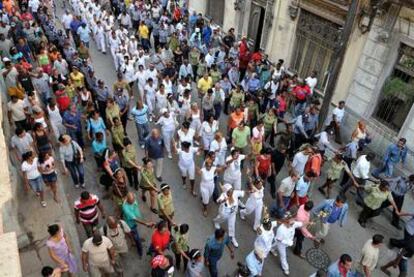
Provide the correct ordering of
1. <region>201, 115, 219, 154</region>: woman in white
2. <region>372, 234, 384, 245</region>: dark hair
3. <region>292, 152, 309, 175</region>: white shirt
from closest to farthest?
<region>372, 234, 384, 245</region>: dark hair → <region>292, 152, 309, 175</region>: white shirt → <region>201, 115, 219, 154</region>: woman in white

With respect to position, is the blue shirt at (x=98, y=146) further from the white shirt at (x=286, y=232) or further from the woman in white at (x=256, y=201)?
the white shirt at (x=286, y=232)

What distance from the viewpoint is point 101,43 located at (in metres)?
Answer: 15.5

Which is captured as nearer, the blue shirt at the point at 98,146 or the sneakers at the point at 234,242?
the sneakers at the point at 234,242

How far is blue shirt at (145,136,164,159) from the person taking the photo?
8.55 metres

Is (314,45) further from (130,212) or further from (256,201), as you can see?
(130,212)

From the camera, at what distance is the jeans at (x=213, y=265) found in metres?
6.64

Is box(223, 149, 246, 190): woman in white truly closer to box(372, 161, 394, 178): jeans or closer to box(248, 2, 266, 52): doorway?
box(372, 161, 394, 178): jeans

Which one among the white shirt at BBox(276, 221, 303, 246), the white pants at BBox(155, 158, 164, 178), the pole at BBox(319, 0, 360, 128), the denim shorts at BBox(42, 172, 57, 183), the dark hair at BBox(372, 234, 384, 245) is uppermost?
the pole at BBox(319, 0, 360, 128)

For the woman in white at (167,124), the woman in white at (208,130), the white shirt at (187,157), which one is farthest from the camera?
the woman in white at (167,124)

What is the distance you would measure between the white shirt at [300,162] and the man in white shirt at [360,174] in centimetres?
127

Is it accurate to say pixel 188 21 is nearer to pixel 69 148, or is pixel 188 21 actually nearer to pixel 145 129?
pixel 145 129

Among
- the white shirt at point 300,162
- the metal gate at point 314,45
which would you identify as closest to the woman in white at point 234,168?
the white shirt at point 300,162

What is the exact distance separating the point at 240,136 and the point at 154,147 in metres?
1.99

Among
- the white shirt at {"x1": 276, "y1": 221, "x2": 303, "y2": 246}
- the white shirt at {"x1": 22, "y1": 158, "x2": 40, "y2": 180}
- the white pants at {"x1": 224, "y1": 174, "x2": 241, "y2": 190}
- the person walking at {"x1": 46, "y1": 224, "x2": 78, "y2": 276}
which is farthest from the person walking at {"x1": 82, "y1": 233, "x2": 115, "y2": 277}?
the white pants at {"x1": 224, "y1": 174, "x2": 241, "y2": 190}
